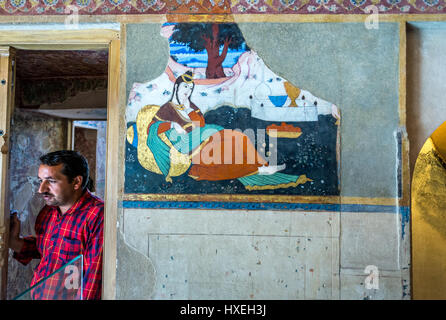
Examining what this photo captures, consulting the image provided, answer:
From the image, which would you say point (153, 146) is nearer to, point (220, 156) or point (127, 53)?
point (220, 156)

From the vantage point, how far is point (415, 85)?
8.11 feet

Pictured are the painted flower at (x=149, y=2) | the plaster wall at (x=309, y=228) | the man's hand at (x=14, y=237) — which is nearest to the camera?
the plaster wall at (x=309, y=228)

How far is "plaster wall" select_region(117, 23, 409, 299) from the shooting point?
2.33 meters

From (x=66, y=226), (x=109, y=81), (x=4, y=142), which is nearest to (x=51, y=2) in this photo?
(x=109, y=81)

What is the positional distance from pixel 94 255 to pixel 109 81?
4.01 feet

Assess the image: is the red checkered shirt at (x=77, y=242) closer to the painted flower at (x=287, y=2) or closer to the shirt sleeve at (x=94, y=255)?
the shirt sleeve at (x=94, y=255)

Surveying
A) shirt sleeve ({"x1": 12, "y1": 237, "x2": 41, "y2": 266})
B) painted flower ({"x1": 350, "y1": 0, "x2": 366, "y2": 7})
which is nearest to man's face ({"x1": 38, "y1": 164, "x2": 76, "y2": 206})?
shirt sleeve ({"x1": 12, "y1": 237, "x2": 41, "y2": 266})

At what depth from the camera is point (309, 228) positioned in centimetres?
235

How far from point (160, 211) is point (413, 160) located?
1.76 m

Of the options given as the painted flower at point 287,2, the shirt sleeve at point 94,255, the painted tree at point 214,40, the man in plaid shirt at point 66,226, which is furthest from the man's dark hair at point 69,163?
the painted flower at point 287,2

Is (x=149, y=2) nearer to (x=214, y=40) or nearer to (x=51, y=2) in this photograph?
(x=214, y=40)

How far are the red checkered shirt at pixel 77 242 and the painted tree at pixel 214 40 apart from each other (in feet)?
4.18

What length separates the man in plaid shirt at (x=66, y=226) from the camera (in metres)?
2.39

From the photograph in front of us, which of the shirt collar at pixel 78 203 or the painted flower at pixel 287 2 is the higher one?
the painted flower at pixel 287 2
